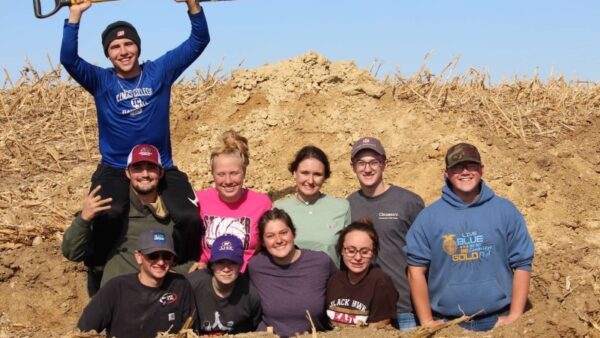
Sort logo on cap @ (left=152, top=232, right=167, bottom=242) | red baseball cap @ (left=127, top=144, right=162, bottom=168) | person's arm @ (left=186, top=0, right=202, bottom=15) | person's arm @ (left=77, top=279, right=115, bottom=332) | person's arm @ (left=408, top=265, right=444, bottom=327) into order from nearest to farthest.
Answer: person's arm @ (left=77, top=279, right=115, bottom=332) < logo on cap @ (left=152, top=232, right=167, bottom=242) < person's arm @ (left=408, top=265, right=444, bottom=327) < red baseball cap @ (left=127, top=144, right=162, bottom=168) < person's arm @ (left=186, top=0, right=202, bottom=15)

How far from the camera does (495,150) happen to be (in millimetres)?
9281

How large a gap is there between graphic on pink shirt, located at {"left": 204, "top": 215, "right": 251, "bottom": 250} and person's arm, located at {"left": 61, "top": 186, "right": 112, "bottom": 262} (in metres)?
0.78

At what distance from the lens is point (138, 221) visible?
6422mm

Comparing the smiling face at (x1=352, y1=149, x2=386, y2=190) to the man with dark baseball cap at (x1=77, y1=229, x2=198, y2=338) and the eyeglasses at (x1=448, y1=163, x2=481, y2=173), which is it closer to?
the eyeglasses at (x1=448, y1=163, x2=481, y2=173)

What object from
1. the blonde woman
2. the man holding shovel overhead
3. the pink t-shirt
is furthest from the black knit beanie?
the pink t-shirt

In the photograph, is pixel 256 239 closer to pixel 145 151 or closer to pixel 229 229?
pixel 229 229

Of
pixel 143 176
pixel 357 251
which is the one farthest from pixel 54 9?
pixel 357 251

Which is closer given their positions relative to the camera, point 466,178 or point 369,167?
point 466,178

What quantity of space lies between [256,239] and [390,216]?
102 centimetres

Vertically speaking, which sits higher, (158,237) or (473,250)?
(158,237)

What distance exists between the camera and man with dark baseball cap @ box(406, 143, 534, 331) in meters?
5.88

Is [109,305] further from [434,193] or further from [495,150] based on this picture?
[495,150]

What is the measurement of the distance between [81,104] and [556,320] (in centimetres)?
828

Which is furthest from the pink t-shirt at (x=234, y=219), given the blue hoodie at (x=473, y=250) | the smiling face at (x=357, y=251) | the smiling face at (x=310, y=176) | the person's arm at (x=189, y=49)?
the blue hoodie at (x=473, y=250)
